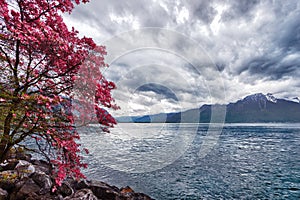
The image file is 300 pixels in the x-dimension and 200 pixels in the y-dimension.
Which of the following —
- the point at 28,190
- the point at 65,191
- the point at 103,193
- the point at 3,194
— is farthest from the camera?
the point at 103,193

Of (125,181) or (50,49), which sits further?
(125,181)

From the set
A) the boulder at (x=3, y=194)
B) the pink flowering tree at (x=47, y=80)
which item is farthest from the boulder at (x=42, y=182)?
the pink flowering tree at (x=47, y=80)

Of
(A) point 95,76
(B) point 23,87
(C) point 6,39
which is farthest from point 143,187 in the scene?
(C) point 6,39

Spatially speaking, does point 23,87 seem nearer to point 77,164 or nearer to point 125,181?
point 77,164

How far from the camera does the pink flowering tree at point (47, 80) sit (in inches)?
142

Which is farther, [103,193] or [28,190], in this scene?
[103,193]

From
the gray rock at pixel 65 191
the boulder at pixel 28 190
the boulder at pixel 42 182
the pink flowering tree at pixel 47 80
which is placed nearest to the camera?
the pink flowering tree at pixel 47 80

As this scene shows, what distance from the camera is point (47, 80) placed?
441 cm

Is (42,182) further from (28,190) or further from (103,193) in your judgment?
(103,193)

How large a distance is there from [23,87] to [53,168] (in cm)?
304

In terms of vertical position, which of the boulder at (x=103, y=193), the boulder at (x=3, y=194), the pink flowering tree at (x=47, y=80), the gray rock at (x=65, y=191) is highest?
the pink flowering tree at (x=47, y=80)

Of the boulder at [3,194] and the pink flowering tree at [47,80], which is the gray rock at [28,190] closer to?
the boulder at [3,194]

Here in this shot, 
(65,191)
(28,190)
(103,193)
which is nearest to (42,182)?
(28,190)

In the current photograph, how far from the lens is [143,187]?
12.7 metres
